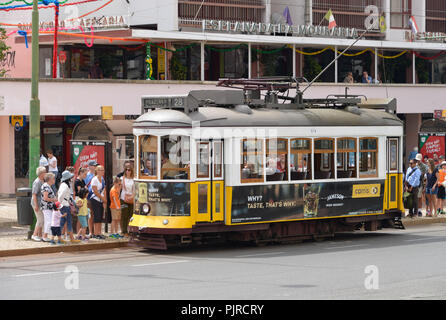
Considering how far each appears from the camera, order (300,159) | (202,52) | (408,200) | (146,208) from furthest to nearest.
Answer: (202,52) → (408,200) → (300,159) → (146,208)

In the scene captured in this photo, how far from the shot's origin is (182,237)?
1914 cm

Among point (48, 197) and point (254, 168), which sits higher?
point (254, 168)

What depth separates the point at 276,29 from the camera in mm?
40188

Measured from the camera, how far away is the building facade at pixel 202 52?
34.5 meters

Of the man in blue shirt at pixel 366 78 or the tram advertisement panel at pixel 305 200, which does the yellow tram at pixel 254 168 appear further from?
the man in blue shirt at pixel 366 78

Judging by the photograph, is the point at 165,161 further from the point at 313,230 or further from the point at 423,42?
the point at 423,42

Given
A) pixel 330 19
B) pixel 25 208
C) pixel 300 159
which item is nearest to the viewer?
pixel 300 159

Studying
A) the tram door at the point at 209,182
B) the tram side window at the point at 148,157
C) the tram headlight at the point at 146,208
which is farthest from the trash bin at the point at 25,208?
the tram door at the point at 209,182

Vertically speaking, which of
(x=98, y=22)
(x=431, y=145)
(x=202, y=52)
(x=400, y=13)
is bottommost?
(x=431, y=145)

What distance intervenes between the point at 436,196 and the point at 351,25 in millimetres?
18356

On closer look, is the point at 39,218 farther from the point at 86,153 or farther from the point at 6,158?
the point at 6,158

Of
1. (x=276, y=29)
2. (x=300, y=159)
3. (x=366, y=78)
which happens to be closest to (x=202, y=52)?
(x=276, y=29)

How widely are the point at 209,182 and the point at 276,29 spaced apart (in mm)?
22051

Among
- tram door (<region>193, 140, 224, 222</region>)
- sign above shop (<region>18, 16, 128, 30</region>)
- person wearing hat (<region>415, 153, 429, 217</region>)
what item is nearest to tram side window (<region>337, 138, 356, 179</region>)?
tram door (<region>193, 140, 224, 222</region>)
